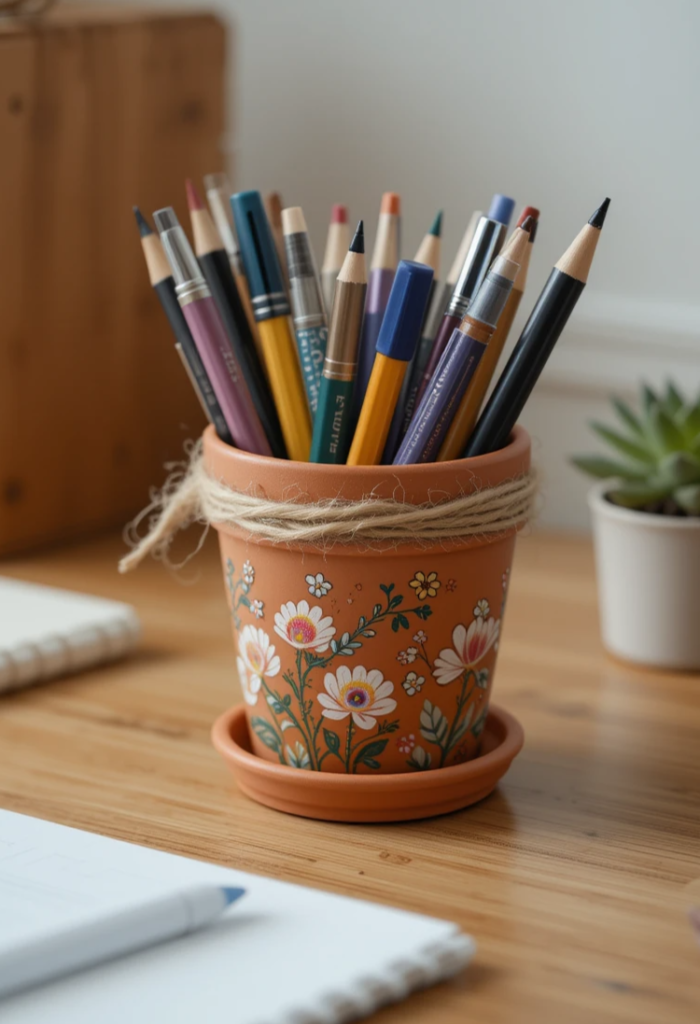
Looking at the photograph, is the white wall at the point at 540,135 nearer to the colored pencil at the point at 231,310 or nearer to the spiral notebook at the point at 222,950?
the colored pencil at the point at 231,310

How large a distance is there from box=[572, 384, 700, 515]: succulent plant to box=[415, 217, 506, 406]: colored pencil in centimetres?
20

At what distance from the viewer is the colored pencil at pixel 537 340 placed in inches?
16.1

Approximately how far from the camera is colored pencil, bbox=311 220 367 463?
40cm

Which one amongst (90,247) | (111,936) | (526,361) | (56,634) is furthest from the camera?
(90,247)

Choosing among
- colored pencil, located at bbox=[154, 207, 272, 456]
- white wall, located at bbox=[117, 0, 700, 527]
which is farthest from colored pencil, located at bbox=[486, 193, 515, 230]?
white wall, located at bbox=[117, 0, 700, 527]

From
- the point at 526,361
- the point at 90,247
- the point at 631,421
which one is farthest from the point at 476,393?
the point at 90,247

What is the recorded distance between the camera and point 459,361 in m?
0.41

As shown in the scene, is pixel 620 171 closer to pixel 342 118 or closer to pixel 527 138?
pixel 527 138

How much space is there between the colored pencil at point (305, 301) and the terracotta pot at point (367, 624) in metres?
0.04

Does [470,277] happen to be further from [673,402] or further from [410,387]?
[673,402]

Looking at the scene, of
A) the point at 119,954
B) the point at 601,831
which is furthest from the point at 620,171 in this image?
the point at 119,954

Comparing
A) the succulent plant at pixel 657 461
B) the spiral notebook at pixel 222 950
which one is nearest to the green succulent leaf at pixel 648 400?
the succulent plant at pixel 657 461

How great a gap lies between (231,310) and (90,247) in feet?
1.21

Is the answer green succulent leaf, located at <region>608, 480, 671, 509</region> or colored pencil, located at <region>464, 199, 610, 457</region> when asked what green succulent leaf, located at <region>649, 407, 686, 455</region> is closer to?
green succulent leaf, located at <region>608, 480, 671, 509</region>
